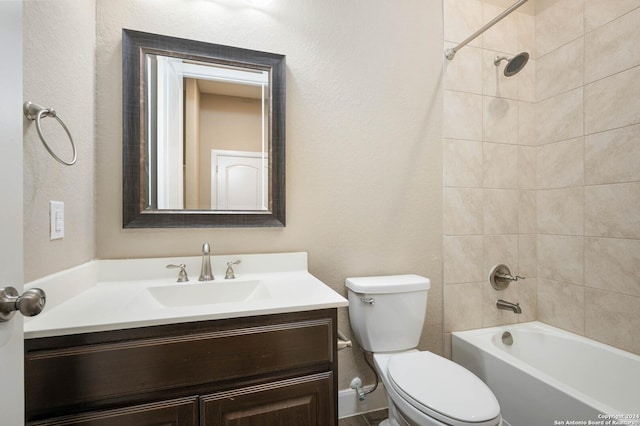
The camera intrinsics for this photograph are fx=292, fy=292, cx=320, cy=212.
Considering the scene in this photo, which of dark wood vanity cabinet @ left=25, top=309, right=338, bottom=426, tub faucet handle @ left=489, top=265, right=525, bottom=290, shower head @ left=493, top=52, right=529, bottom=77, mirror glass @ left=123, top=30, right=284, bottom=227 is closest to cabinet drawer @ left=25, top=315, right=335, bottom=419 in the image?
dark wood vanity cabinet @ left=25, top=309, right=338, bottom=426

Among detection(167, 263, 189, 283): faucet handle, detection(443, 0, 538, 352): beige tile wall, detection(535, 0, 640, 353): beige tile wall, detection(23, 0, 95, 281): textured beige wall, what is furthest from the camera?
detection(443, 0, 538, 352): beige tile wall

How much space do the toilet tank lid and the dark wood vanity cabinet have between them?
0.46m

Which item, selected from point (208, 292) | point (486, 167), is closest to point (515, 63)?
point (486, 167)

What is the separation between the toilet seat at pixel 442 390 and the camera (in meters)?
0.96

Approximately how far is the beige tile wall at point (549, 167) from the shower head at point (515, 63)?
0.10 metres

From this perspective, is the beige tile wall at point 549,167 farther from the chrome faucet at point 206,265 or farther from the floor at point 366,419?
the chrome faucet at point 206,265

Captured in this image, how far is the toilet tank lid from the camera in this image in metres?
1.42

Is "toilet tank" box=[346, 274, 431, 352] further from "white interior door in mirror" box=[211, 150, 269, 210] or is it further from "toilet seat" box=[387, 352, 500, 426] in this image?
"white interior door in mirror" box=[211, 150, 269, 210]

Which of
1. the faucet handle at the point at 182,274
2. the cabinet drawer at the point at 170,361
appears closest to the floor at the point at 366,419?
the cabinet drawer at the point at 170,361

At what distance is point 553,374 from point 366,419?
110cm

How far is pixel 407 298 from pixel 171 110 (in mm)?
1425

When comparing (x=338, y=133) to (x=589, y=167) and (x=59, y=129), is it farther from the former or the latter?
(x=589, y=167)

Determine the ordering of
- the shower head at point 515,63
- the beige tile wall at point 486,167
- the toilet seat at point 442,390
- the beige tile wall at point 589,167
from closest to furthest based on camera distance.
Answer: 1. the toilet seat at point 442,390
2. the beige tile wall at point 589,167
3. the shower head at point 515,63
4. the beige tile wall at point 486,167

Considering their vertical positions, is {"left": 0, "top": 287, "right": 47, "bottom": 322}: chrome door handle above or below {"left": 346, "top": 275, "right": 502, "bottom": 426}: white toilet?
above
